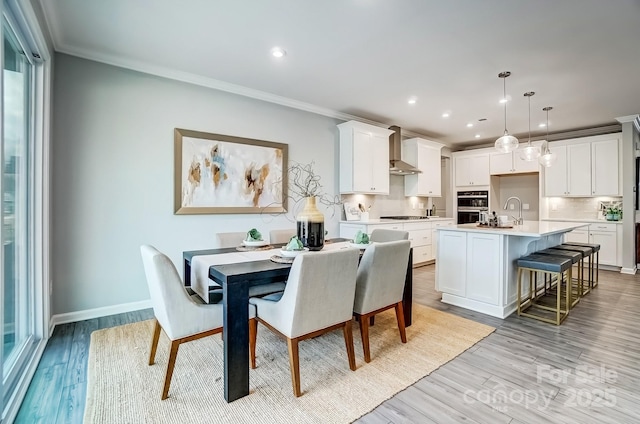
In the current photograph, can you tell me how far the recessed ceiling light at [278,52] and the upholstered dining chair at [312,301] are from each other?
2.12 meters

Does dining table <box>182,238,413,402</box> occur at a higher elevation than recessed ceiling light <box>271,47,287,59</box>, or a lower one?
lower

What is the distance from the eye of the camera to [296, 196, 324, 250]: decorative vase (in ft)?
8.20

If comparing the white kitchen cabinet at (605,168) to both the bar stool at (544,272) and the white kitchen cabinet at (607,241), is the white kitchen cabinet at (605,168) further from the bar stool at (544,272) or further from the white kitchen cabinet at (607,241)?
the bar stool at (544,272)

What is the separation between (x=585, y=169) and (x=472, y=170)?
1.93 metres

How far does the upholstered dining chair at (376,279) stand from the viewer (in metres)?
2.24

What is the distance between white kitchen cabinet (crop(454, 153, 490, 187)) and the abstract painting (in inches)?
183

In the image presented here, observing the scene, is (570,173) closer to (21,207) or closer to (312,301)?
(312,301)

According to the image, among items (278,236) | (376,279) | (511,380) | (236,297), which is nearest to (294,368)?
(236,297)

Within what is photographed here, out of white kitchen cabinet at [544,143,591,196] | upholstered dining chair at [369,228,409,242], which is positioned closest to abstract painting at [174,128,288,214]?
upholstered dining chair at [369,228,409,242]

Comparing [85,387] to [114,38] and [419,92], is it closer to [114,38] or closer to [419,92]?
[114,38]

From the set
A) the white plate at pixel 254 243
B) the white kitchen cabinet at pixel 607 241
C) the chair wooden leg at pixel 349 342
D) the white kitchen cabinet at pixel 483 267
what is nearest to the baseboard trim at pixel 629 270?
the white kitchen cabinet at pixel 607 241

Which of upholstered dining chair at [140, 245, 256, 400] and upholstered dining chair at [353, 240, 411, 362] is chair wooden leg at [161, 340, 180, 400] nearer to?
upholstered dining chair at [140, 245, 256, 400]

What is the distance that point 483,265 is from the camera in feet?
10.8

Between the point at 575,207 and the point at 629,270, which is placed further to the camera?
the point at 575,207
